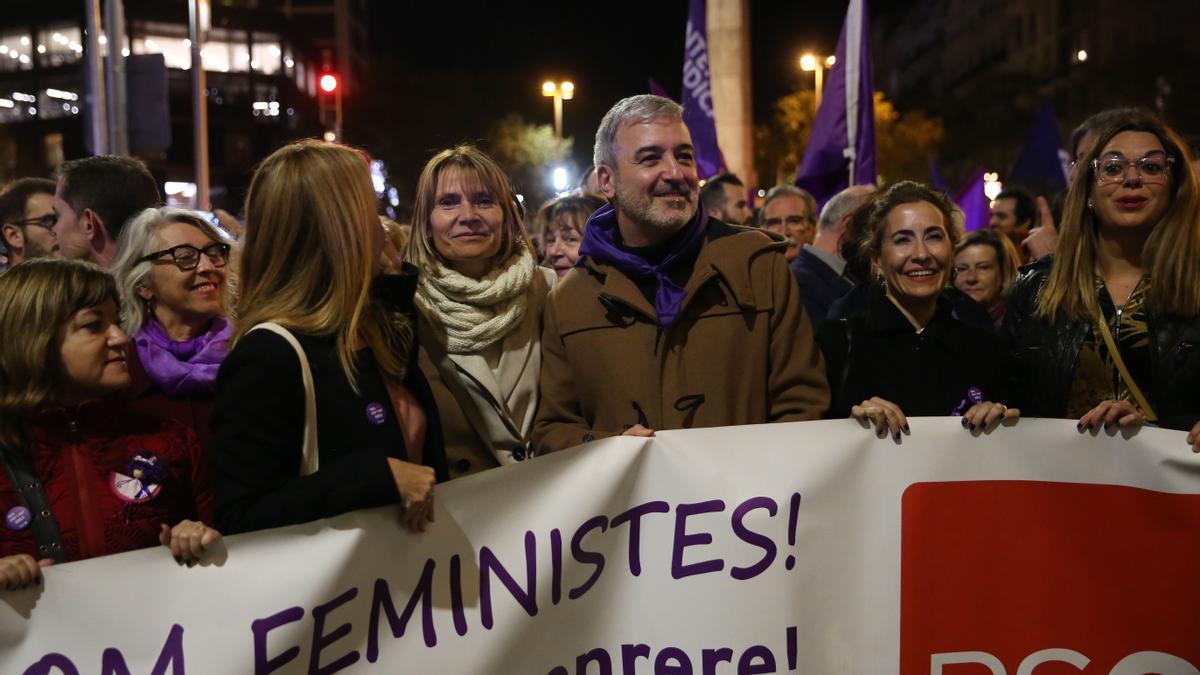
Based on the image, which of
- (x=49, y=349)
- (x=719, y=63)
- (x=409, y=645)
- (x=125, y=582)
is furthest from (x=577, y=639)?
(x=719, y=63)

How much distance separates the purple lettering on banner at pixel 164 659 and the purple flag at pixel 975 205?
8.24m

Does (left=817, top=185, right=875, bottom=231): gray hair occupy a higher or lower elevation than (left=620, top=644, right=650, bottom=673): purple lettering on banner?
higher

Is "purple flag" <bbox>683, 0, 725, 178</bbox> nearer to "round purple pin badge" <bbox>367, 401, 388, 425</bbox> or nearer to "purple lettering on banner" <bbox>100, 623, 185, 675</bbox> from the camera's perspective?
"round purple pin badge" <bbox>367, 401, 388, 425</bbox>

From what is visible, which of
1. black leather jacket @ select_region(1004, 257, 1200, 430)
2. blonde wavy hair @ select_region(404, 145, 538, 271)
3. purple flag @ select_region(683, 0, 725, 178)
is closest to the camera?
black leather jacket @ select_region(1004, 257, 1200, 430)

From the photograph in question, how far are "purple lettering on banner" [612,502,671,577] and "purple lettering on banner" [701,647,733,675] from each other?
273mm

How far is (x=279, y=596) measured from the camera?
9.43 ft

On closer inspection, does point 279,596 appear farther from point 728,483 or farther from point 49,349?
point 728,483

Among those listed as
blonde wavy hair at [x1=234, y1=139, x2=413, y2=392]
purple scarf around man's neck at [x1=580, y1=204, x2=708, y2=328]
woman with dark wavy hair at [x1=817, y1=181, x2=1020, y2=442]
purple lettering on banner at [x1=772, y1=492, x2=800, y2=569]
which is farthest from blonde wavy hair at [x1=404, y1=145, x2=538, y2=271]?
purple lettering on banner at [x1=772, y1=492, x2=800, y2=569]

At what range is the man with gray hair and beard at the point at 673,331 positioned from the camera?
11.7 ft

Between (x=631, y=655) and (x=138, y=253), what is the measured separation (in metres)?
1.92

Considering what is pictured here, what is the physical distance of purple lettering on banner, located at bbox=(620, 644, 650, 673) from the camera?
3.18 meters

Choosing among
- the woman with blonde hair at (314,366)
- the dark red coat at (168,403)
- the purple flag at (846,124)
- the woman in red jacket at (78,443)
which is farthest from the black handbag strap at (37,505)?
the purple flag at (846,124)

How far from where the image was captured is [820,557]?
3256 mm

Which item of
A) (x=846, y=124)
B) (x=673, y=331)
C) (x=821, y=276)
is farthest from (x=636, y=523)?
(x=846, y=124)
